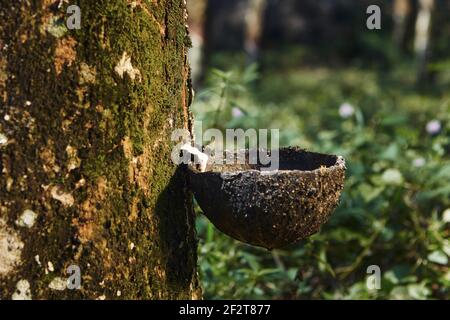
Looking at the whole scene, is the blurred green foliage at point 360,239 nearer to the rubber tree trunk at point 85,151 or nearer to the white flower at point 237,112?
the white flower at point 237,112

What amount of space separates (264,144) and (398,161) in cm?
82

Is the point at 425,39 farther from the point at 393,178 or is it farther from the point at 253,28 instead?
the point at 393,178

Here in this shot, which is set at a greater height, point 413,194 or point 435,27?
point 435,27

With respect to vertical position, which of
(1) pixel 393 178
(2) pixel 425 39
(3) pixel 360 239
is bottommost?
(3) pixel 360 239

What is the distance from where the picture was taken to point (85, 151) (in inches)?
68.6

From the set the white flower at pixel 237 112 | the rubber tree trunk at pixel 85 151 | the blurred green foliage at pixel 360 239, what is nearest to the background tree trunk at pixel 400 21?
the blurred green foliage at pixel 360 239

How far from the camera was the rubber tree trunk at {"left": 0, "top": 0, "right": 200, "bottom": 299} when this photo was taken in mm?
1684

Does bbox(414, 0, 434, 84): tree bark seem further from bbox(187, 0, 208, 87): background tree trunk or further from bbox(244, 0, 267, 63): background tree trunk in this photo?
bbox(187, 0, 208, 87): background tree trunk

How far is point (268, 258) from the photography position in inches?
143

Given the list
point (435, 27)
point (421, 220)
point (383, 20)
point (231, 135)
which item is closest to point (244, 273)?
point (231, 135)

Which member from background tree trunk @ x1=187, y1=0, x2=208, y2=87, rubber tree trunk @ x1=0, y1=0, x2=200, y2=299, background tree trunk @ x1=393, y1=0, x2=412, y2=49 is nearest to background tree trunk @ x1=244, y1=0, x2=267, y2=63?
background tree trunk @ x1=187, y1=0, x2=208, y2=87

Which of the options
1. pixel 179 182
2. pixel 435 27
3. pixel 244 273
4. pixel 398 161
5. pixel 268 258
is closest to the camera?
pixel 179 182

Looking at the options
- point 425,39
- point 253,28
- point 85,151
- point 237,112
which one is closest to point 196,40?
point 253,28
